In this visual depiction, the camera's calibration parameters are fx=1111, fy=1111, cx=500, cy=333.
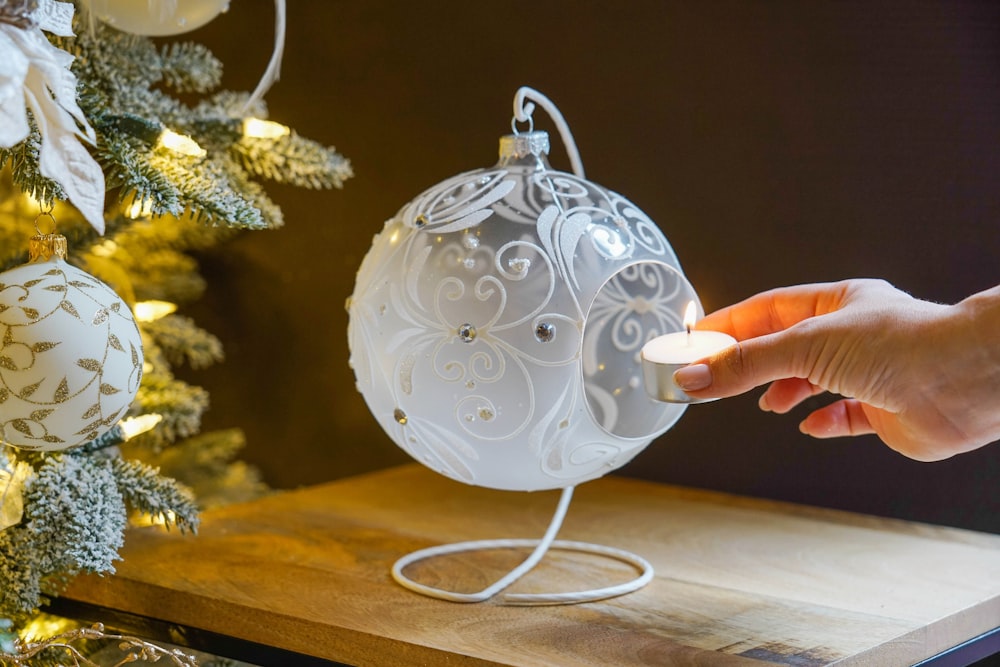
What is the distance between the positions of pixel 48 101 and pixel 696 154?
0.75 m

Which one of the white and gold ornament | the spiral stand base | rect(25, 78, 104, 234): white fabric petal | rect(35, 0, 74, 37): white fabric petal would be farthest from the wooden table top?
rect(35, 0, 74, 37): white fabric petal

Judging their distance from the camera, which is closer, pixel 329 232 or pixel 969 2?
pixel 969 2

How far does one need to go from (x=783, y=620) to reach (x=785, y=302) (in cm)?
27

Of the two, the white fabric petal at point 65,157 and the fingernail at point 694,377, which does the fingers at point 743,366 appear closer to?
the fingernail at point 694,377

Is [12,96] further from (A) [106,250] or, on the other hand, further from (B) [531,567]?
(A) [106,250]

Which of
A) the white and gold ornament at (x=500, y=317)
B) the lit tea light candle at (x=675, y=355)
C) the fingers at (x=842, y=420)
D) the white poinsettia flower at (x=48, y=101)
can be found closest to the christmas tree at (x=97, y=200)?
the white poinsettia flower at (x=48, y=101)

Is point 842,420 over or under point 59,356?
over

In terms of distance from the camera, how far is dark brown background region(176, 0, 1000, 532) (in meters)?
1.13

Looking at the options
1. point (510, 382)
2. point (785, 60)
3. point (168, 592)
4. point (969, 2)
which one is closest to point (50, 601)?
point (168, 592)

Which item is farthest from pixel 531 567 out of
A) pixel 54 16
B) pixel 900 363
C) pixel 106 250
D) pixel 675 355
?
pixel 106 250

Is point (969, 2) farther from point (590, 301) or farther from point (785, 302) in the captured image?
point (590, 301)

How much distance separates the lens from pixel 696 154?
4.14 feet

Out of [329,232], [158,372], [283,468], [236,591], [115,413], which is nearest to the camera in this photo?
[115,413]

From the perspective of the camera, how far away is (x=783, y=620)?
890 mm
